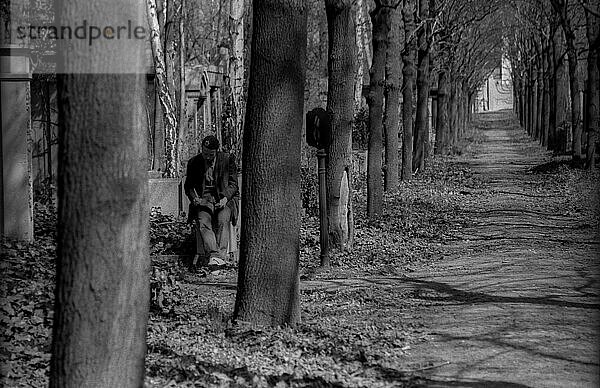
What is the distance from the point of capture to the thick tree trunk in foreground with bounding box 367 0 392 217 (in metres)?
17.1

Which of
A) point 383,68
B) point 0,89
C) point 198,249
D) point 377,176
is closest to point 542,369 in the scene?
point 198,249

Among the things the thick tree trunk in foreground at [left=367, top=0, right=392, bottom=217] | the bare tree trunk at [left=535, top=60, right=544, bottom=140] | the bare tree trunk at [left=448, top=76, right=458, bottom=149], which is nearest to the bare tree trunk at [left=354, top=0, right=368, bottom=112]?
the bare tree trunk at [left=448, top=76, right=458, bottom=149]

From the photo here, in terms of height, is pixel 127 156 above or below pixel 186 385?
above

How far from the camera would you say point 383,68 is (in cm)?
1789

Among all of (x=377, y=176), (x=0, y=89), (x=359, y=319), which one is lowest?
(x=359, y=319)

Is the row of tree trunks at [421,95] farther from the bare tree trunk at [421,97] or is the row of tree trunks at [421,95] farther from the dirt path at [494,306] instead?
the dirt path at [494,306]

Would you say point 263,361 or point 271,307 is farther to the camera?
point 271,307

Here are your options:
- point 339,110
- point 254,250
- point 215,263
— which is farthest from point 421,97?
point 254,250

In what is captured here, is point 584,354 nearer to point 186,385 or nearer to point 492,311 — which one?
point 492,311

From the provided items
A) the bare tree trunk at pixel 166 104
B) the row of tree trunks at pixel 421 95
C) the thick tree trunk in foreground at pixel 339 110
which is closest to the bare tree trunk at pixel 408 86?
the row of tree trunks at pixel 421 95

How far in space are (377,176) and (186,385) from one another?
35.6ft

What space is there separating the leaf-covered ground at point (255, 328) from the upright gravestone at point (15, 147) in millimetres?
502

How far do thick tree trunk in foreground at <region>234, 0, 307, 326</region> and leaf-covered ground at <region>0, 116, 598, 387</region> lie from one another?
29 centimetres

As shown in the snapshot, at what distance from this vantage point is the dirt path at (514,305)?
7.14 m
